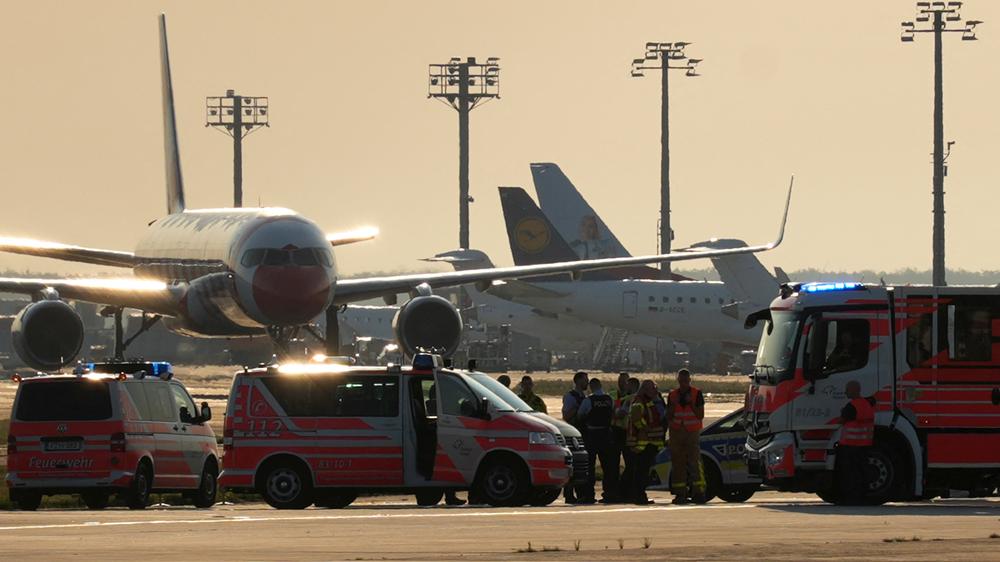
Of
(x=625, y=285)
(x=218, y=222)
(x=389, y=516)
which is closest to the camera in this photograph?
(x=389, y=516)

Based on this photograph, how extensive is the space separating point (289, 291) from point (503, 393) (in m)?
16.0

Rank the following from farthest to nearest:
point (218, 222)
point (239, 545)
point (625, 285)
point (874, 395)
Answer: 1. point (625, 285)
2. point (218, 222)
3. point (874, 395)
4. point (239, 545)

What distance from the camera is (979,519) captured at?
20828 millimetres

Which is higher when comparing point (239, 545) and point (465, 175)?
point (465, 175)

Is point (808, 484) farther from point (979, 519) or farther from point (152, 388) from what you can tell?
point (152, 388)

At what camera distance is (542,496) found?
2641cm

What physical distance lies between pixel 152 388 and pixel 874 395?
922 cm

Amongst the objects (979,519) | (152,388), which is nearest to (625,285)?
(152,388)

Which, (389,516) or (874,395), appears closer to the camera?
(389,516)

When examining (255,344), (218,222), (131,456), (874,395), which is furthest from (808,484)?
(255,344)

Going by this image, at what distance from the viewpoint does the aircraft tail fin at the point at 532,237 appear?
294 ft

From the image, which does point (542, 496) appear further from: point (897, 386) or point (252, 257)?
point (252, 257)

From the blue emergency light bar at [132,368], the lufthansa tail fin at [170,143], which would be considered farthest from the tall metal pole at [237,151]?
the blue emergency light bar at [132,368]

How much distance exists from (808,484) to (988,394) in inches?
94.3
